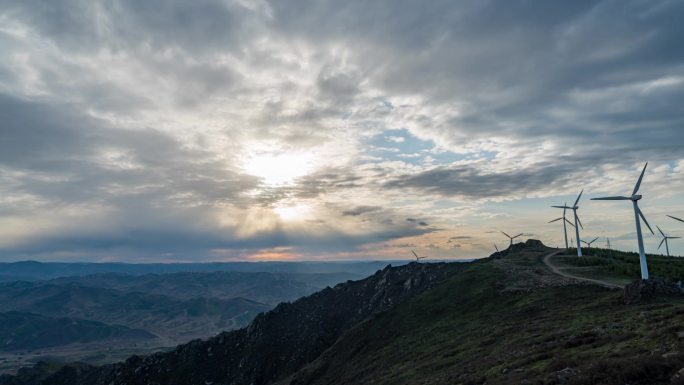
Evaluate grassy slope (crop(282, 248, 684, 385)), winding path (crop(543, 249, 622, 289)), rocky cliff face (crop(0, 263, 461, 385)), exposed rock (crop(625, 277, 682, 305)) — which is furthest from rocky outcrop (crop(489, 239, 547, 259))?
exposed rock (crop(625, 277, 682, 305))

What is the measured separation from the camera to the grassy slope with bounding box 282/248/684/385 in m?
28.3

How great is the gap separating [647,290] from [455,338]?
90.3ft

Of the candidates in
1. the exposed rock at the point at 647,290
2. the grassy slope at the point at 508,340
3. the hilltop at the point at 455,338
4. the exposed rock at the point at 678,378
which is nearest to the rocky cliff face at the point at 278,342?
the hilltop at the point at 455,338

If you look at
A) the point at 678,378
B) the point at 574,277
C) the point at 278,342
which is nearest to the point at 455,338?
the point at 574,277

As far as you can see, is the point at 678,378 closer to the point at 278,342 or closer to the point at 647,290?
the point at 647,290

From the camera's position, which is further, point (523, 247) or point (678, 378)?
point (523, 247)

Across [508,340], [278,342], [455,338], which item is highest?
[508,340]

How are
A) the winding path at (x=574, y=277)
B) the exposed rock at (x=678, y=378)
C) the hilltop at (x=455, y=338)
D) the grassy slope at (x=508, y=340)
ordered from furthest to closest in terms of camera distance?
1. the winding path at (x=574, y=277)
2. the hilltop at (x=455, y=338)
3. the grassy slope at (x=508, y=340)
4. the exposed rock at (x=678, y=378)

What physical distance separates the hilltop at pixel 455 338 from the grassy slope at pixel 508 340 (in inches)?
7.3

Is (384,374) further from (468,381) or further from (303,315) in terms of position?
(303,315)

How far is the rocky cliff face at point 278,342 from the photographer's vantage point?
138 metres

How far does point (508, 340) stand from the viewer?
48.2 meters

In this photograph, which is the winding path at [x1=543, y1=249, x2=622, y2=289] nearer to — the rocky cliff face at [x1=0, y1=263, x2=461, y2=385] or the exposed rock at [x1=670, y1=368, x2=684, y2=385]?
the rocky cliff face at [x1=0, y1=263, x2=461, y2=385]

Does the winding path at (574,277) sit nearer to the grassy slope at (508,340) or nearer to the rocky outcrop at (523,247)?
the grassy slope at (508,340)
